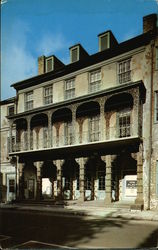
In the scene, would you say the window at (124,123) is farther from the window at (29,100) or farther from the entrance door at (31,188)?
the entrance door at (31,188)

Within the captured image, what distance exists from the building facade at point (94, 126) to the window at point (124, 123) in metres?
0.07

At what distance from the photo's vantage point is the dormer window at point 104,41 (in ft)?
54.9

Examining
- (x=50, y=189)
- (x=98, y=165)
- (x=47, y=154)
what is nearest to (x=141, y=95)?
(x=98, y=165)

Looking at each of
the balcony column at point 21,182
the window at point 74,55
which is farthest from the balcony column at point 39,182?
the window at point 74,55

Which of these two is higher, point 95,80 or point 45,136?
point 95,80

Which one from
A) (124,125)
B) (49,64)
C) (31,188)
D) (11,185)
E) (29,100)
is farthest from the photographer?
(29,100)

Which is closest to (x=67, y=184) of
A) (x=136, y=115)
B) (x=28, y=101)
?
(x=28, y=101)

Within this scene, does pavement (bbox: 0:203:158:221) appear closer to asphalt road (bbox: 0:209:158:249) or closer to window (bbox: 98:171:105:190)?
asphalt road (bbox: 0:209:158:249)

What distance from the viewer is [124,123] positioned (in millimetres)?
15422

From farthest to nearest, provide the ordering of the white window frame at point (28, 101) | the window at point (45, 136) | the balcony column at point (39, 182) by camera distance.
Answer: the white window frame at point (28, 101), the window at point (45, 136), the balcony column at point (39, 182)

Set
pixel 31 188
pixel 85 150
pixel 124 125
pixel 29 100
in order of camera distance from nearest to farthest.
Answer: pixel 124 125
pixel 85 150
pixel 31 188
pixel 29 100

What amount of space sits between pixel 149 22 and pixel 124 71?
331cm

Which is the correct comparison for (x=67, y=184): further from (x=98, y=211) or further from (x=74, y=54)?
(x=74, y=54)

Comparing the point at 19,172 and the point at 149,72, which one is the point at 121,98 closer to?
the point at 149,72
